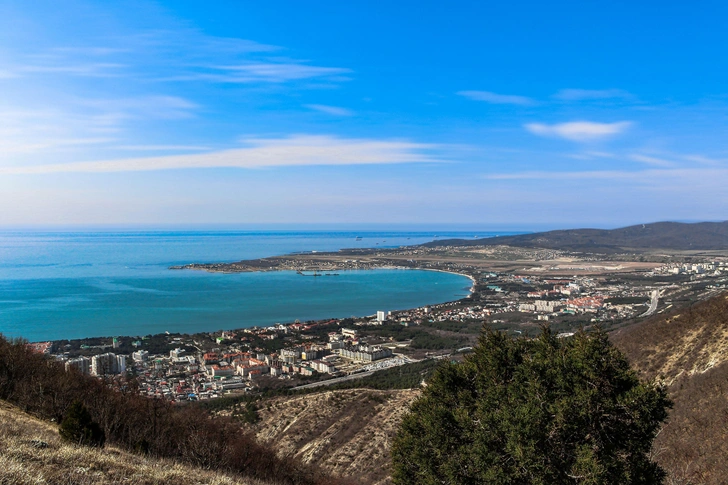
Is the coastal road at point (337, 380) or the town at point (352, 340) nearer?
the coastal road at point (337, 380)

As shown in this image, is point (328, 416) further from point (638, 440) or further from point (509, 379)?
point (638, 440)

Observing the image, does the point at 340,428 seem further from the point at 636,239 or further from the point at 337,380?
the point at 636,239

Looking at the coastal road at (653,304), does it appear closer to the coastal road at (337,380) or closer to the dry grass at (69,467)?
the coastal road at (337,380)

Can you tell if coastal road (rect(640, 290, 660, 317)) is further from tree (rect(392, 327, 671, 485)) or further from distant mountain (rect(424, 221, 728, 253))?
distant mountain (rect(424, 221, 728, 253))

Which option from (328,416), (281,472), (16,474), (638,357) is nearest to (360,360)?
(328,416)

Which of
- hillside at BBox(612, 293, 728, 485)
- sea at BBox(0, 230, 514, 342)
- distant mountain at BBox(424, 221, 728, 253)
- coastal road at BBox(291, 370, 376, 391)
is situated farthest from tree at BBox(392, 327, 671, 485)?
distant mountain at BBox(424, 221, 728, 253)

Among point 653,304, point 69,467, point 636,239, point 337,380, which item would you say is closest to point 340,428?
point 337,380

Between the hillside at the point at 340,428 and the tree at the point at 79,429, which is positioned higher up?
the tree at the point at 79,429

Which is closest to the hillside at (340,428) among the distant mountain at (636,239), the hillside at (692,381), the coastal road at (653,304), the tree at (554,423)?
the tree at (554,423)
